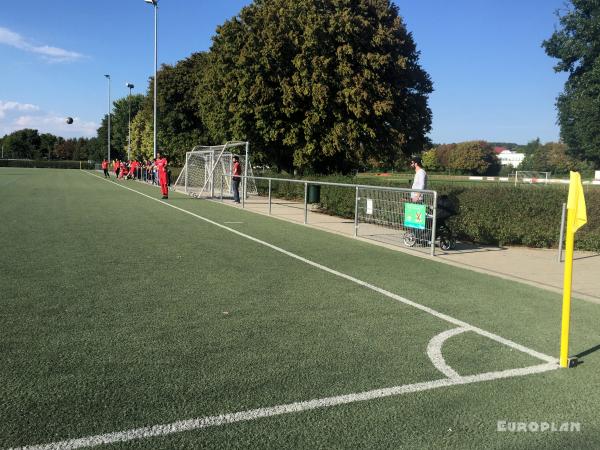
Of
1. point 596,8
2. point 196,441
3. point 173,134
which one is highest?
point 596,8

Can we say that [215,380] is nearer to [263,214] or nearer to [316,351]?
[316,351]

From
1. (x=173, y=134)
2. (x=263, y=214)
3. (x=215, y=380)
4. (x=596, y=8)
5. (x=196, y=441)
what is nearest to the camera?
(x=196, y=441)

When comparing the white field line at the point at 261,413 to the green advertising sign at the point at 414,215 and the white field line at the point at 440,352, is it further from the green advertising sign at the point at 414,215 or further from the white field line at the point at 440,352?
the green advertising sign at the point at 414,215

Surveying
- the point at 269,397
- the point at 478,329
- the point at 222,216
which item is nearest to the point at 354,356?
the point at 269,397

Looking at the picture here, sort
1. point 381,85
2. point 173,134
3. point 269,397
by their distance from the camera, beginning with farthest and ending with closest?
point 173,134 < point 381,85 < point 269,397

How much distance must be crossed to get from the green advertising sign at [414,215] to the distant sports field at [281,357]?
6.73 ft

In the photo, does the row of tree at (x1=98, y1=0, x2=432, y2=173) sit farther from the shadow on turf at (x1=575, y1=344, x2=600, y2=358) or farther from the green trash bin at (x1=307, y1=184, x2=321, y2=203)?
the shadow on turf at (x1=575, y1=344, x2=600, y2=358)

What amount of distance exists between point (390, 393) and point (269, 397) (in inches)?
32.6

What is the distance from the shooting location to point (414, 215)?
1005cm

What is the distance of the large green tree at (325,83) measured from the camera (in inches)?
906

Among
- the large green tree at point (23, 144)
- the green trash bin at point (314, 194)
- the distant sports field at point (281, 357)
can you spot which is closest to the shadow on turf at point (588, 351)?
the distant sports field at point (281, 357)

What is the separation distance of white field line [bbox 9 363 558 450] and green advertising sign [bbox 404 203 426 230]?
5.93 metres

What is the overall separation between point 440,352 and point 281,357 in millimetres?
1361

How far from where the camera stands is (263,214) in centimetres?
1658
